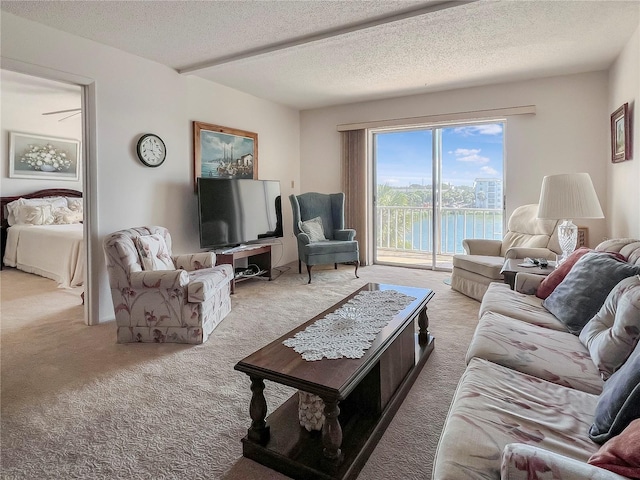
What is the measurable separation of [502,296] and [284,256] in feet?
12.6

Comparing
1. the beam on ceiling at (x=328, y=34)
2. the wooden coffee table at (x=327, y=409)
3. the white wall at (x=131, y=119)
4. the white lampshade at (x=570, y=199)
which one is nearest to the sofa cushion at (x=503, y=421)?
the wooden coffee table at (x=327, y=409)

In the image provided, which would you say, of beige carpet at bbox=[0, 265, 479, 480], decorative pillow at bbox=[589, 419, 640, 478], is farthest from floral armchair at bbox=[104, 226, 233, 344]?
decorative pillow at bbox=[589, 419, 640, 478]

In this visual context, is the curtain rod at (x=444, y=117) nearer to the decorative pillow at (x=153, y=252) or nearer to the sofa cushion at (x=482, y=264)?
the sofa cushion at (x=482, y=264)

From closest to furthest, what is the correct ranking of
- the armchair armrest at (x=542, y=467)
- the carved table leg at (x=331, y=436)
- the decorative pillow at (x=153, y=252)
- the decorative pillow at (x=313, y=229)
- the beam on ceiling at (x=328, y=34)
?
the armchair armrest at (x=542, y=467) < the carved table leg at (x=331, y=436) < the beam on ceiling at (x=328, y=34) < the decorative pillow at (x=153, y=252) < the decorative pillow at (x=313, y=229)

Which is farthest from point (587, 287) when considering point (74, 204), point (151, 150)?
point (74, 204)

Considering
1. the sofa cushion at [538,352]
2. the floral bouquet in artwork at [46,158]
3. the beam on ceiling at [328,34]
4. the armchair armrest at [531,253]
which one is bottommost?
the sofa cushion at [538,352]

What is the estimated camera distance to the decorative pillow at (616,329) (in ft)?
4.58

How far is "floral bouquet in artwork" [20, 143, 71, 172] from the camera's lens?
237 inches

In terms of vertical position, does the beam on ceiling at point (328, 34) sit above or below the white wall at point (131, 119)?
above

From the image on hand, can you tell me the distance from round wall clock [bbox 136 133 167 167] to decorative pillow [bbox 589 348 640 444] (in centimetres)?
385

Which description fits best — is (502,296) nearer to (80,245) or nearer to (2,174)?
(80,245)

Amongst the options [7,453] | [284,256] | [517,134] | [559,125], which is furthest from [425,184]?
[7,453]

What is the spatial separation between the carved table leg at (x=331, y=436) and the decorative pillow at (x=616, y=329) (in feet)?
3.33

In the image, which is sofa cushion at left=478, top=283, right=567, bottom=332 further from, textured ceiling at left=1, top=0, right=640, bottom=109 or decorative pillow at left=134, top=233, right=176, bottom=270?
decorative pillow at left=134, top=233, right=176, bottom=270
